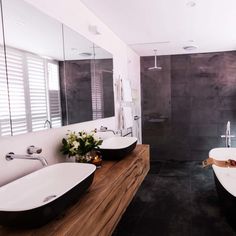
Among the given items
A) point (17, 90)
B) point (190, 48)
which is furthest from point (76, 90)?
point (190, 48)

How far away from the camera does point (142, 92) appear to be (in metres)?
5.47

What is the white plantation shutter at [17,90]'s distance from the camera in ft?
4.92

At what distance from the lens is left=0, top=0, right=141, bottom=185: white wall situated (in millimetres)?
1523

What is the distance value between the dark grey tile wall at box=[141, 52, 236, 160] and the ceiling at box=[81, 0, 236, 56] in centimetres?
69

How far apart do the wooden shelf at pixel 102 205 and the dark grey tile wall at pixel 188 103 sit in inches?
113

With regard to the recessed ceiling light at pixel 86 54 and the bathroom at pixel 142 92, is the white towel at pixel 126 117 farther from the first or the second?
the recessed ceiling light at pixel 86 54

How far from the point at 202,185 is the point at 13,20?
383 centimetres

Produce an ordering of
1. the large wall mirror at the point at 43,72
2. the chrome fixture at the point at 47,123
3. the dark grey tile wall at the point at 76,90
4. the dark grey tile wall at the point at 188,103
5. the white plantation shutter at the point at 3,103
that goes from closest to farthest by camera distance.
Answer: the white plantation shutter at the point at 3,103 < the large wall mirror at the point at 43,72 < the chrome fixture at the point at 47,123 < the dark grey tile wall at the point at 76,90 < the dark grey tile wall at the point at 188,103

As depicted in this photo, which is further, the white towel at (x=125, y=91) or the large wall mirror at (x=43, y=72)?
the white towel at (x=125, y=91)

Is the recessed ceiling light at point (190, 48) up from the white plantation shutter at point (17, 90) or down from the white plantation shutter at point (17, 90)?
up

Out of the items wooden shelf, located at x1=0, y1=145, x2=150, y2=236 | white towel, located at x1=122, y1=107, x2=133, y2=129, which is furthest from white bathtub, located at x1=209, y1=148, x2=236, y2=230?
white towel, located at x1=122, y1=107, x2=133, y2=129

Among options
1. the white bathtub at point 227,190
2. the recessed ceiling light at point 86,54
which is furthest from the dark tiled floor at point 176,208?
the recessed ceiling light at point 86,54

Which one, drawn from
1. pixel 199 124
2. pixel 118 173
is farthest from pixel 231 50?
pixel 118 173

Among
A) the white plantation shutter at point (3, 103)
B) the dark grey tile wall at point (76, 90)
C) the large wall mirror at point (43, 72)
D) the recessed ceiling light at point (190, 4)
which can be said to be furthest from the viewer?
the recessed ceiling light at point (190, 4)
